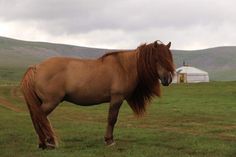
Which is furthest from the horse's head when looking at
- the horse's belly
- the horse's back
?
the horse's belly

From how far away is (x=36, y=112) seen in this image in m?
9.18

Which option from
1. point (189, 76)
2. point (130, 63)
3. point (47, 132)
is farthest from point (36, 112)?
point (189, 76)

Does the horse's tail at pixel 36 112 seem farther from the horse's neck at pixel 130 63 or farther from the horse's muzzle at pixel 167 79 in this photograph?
the horse's muzzle at pixel 167 79

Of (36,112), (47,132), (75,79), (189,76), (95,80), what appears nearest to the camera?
(36,112)

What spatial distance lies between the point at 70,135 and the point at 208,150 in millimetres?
4154

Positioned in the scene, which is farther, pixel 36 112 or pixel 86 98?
pixel 86 98

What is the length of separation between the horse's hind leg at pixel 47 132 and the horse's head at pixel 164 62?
229 cm

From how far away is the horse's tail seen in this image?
9.20m

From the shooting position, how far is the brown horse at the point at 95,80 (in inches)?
365

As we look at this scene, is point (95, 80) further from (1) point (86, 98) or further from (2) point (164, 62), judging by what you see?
(2) point (164, 62)

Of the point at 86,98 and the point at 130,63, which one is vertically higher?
the point at 130,63

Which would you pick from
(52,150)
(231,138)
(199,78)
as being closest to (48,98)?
(52,150)

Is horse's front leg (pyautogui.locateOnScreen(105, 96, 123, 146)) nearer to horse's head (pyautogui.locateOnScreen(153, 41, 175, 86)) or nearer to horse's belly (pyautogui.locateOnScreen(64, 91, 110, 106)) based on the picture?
horse's belly (pyautogui.locateOnScreen(64, 91, 110, 106))

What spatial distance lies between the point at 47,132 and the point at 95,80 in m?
1.46
